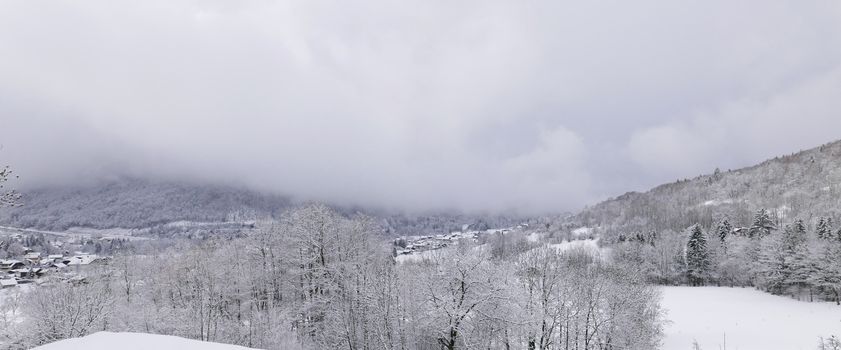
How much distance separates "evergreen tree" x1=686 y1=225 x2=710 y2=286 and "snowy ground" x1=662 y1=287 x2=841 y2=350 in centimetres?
1671

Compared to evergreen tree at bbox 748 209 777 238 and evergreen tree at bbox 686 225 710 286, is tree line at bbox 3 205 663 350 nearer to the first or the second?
evergreen tree at bbox 686 225 710 286

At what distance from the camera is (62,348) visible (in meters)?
8.38

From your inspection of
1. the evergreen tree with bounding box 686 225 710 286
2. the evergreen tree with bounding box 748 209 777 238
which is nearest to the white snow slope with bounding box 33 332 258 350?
the evergreen tree with bounding box 686 225 710 286

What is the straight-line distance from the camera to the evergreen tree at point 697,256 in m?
95.8

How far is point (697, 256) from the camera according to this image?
96000 mm

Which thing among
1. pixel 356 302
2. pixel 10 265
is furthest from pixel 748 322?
pixel 10 265

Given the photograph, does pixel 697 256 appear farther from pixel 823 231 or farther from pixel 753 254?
pixel 823 231

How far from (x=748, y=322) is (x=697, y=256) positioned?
45.0 metres

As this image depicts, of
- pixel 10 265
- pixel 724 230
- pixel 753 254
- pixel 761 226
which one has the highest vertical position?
pixel 761 226

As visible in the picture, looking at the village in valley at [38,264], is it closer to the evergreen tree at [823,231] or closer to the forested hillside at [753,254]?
the forested hillside at [753,254]

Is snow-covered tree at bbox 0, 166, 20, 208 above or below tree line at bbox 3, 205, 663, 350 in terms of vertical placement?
above

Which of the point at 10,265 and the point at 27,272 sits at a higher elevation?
the point at 10,265

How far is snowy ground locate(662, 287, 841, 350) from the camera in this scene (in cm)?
4641

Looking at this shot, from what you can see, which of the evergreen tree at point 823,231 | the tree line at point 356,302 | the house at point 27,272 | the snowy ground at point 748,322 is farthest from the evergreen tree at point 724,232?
the house at point 27,272
